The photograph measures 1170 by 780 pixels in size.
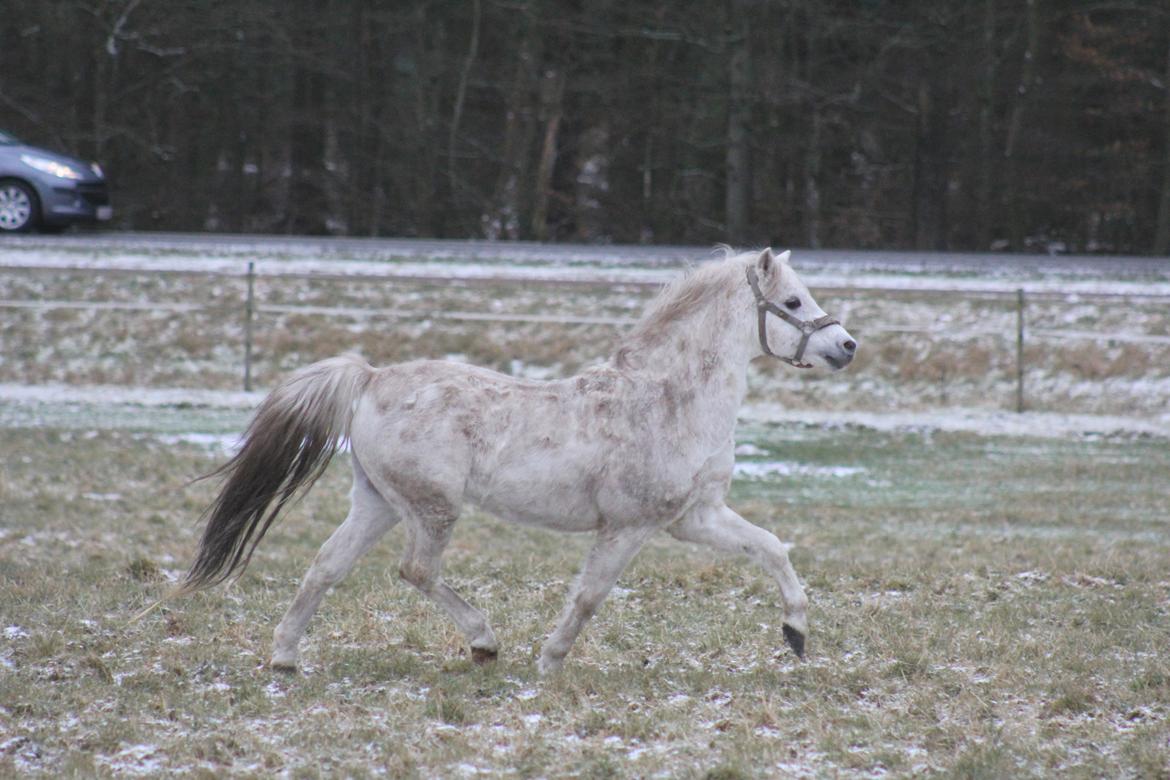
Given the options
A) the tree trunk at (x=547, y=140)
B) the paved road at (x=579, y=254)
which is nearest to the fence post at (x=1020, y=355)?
the paved road at (x=579, y=254)

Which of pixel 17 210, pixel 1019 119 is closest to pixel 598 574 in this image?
pixel 17 210

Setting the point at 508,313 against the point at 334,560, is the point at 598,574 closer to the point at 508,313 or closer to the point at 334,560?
the point at 334,560

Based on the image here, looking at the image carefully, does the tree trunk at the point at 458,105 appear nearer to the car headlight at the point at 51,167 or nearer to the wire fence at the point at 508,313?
the car headlight at the point at 51,167

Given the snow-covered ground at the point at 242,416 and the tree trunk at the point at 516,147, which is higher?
the tree trunk at the point at 516,147

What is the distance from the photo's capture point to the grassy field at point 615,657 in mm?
4695

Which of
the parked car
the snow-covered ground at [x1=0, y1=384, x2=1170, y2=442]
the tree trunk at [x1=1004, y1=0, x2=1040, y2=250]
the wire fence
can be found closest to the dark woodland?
the tree trunk at [x1=1004, y1=0, x2=1040, y2=250]

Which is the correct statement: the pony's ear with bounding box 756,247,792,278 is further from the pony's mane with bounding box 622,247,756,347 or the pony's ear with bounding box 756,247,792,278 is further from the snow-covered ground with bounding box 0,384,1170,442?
the snow-covered ground with bounding box 0,384,1170,442

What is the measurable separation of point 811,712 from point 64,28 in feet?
85.1

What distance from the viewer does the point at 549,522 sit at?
18.6 feet

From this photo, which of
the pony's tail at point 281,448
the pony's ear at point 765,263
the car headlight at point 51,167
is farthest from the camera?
the car headlight at point 51,167

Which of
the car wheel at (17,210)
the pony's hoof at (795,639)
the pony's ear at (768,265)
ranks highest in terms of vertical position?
the car wheel at (17,210)

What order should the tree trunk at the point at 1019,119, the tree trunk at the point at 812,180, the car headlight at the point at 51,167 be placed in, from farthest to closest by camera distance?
the tree trunk at the point at 812,180, the tree trunk at the point at 1019,119, the car headlight at the point at 51,167

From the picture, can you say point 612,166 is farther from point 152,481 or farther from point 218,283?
point 152,481

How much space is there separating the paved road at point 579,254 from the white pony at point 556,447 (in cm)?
1380
